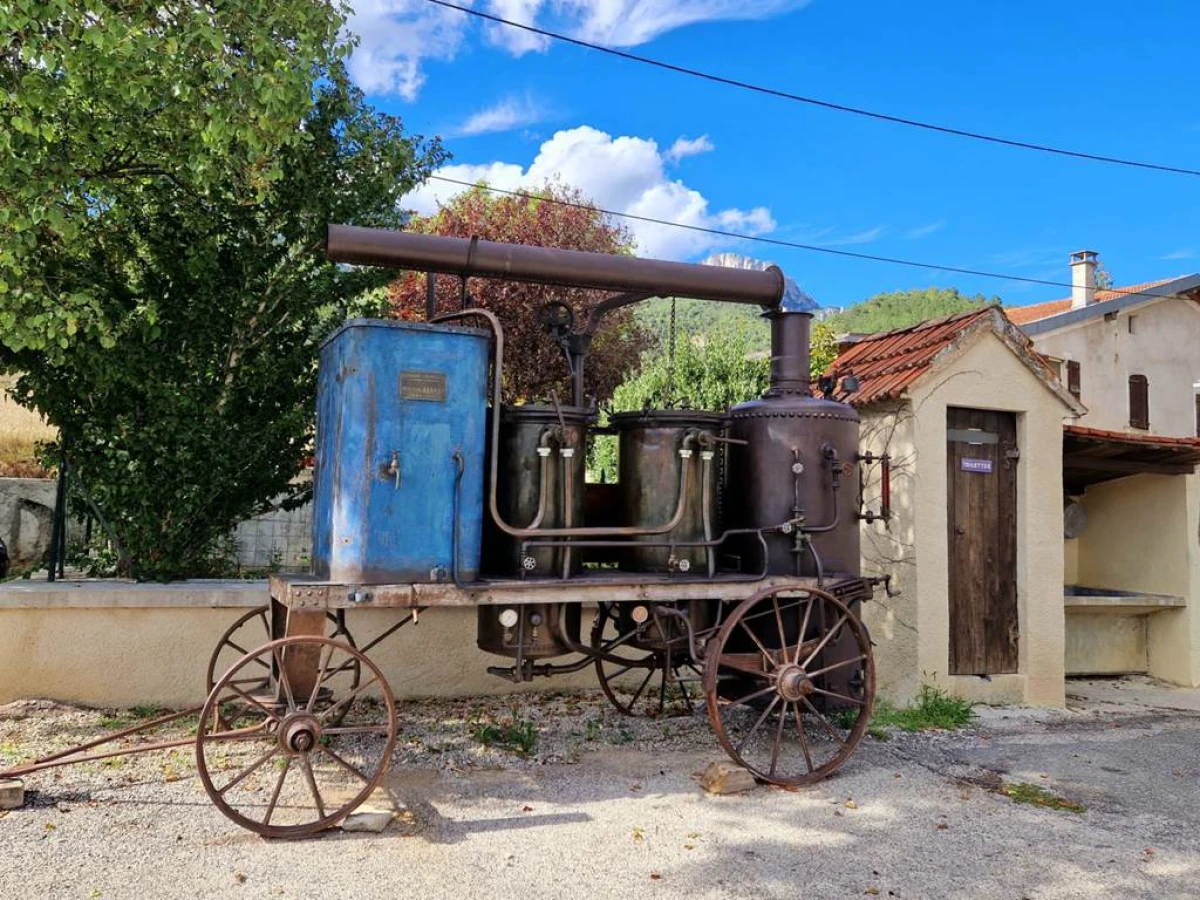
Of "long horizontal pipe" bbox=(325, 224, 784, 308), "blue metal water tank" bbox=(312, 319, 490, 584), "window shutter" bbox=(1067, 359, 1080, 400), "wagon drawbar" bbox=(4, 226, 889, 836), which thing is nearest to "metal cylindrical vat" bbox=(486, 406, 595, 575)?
"wagon drawbar" bbox=(4, 226, 889, 836)

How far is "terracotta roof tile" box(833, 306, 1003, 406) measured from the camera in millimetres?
7777

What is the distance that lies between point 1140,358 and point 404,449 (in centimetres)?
1943

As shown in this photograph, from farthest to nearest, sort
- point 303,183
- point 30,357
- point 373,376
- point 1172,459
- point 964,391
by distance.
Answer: point 1172,459 → point 964,391 → point 303,183 → point 30,357 → point 373,376

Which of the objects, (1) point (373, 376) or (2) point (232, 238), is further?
(2) point (232, 238)

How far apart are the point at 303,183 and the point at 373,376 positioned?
3.38 m

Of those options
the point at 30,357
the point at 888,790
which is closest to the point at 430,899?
the point at 888,790

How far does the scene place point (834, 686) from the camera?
605 centimetres

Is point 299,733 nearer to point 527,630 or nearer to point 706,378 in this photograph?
point 527,630

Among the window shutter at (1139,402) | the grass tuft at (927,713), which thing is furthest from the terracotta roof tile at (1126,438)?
the window shutter at (1139,402)

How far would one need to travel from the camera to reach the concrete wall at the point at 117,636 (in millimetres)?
6508

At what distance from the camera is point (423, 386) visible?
16.1 ft

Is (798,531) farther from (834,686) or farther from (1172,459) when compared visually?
(1172,459)

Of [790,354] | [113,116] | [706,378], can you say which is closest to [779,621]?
[790,354]

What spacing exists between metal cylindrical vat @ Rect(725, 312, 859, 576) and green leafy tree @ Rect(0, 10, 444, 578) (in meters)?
3.69
